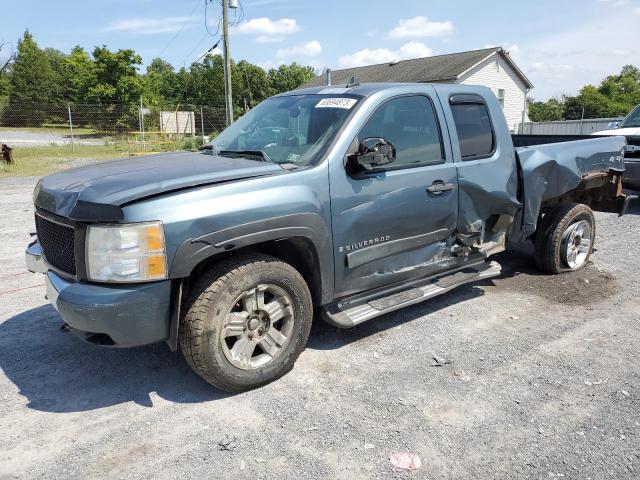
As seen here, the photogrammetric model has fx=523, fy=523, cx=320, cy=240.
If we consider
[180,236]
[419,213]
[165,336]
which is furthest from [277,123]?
[165,336]

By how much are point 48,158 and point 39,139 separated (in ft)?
35.8

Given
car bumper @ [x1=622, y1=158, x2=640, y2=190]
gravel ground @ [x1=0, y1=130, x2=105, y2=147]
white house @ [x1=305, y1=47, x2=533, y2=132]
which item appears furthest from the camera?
white house @ [x1=305, y1=47, x2=533, y2=132]

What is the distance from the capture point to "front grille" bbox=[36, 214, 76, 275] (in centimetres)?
320

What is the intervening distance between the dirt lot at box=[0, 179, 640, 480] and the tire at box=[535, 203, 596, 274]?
2.92 ft

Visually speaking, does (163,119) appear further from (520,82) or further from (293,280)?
(293,280)

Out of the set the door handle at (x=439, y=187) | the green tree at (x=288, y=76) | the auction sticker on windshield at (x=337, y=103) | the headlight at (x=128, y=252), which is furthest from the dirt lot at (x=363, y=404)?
the green tree at (x=288, y=76)

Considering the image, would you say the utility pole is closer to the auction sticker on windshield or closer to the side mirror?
the auction sticker on windshield

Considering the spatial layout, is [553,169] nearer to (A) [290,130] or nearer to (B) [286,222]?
(A) [290,130]

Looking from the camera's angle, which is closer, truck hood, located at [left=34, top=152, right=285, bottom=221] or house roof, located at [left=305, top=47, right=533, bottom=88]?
truck hood, located at [left=34, top=152, right=285, bottom=221]

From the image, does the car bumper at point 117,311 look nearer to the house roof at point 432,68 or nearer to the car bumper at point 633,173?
the car bumper at point 633,173

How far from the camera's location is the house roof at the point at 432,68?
104 ft

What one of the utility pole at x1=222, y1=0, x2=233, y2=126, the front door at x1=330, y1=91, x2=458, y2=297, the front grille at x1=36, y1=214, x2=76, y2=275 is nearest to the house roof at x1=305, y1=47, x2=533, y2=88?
the utility pole at x1=222, y1=0, x2=233, y2=126

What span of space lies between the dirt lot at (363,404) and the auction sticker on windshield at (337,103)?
184cm

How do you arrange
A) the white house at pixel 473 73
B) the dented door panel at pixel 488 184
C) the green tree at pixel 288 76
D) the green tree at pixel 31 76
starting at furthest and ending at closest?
1. the green tree at pixel 288 76
2. the green tree at pixel 31 76
3. the white house at pixel 473 73
4. the dented door panel at pixel 488 184
